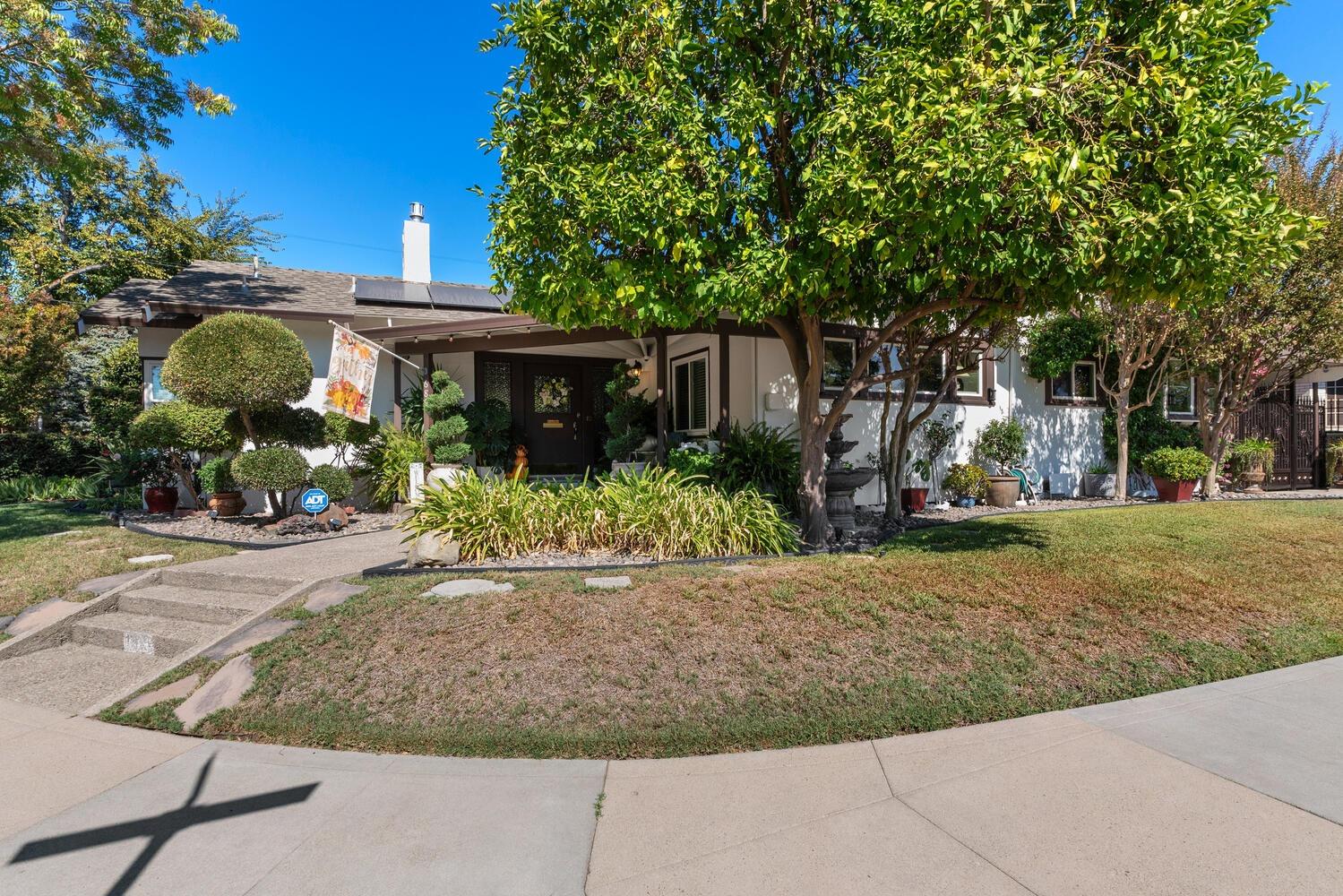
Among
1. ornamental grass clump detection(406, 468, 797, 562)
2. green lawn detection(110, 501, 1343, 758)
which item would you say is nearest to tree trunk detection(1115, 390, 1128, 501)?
green lawn detection(110, 501, 1343, 758)

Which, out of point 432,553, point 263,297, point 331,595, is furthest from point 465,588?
point 263,297

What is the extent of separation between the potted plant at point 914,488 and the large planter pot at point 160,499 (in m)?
11.1

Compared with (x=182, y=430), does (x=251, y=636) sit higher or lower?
lower

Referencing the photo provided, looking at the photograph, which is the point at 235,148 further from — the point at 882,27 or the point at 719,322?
the point at 882,27

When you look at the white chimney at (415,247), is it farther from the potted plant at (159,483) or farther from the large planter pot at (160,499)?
the large planter pot at (160,499)

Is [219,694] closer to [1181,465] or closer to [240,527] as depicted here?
[240,527]

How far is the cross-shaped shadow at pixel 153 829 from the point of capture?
237 cm

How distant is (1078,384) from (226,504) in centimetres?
1449

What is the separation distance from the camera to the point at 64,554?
22.6 ft

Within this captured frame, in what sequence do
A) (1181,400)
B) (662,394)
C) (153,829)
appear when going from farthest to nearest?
(1181,400) → (662,394) → (153,829)

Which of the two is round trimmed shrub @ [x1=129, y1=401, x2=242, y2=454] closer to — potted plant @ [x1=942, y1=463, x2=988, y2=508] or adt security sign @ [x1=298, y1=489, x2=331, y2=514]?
adt security sign @ [x1=298, y1=489, x2=331, y2=514]

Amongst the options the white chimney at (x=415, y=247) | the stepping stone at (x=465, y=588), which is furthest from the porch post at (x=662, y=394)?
the white chimney at (x=415, y=247)

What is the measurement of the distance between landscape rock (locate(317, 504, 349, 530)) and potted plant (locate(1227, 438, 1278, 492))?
613 inches

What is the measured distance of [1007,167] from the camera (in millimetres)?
4160
